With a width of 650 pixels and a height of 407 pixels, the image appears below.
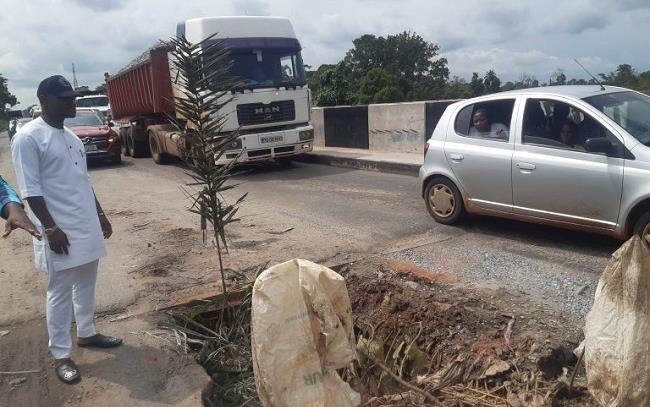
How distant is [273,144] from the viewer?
472 inches

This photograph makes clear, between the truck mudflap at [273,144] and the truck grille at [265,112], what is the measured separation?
28 cm

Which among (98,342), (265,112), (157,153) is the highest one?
(265,112)

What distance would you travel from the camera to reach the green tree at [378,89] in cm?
2498

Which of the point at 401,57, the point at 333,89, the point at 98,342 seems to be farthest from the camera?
the point at 401,57

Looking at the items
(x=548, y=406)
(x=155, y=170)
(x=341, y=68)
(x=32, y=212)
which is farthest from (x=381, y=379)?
(x=341, y=68)

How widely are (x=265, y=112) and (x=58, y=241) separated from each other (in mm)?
8660

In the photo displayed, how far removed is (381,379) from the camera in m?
3.42

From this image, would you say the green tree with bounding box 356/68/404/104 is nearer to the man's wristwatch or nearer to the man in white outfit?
the man in white outfit

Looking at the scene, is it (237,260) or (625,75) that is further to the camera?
(625,75)

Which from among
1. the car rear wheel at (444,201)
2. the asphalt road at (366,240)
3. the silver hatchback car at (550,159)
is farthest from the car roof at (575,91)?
the asphalt road at (366,240)

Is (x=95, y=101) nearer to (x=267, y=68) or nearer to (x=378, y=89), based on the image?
(x=378, y=89)

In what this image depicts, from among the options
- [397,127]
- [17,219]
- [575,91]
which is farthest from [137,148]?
[17,219]

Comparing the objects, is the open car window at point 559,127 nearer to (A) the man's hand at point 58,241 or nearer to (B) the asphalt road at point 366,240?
(B) the asphalt road at point 366,240

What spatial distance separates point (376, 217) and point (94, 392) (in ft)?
15.4
